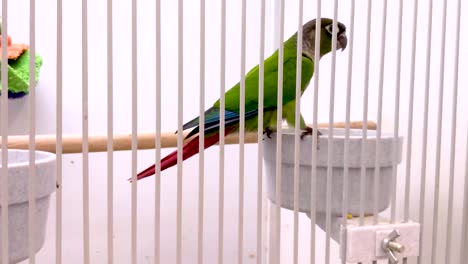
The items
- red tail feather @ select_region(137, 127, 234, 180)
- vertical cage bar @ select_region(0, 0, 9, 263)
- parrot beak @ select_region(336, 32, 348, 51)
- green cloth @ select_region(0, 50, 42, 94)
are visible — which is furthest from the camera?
green cloth @ select_region(0, 50, 42, 94)

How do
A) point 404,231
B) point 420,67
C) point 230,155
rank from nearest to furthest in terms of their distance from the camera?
point 404,231
point 420,67
point 230,155

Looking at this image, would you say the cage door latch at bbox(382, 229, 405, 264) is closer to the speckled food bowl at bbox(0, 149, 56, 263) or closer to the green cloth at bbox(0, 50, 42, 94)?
the speckled food bowl at bbox(0, 149, 56, 263)

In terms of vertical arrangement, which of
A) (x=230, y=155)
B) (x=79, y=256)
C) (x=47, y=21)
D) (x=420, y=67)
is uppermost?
(x=47, y=21)

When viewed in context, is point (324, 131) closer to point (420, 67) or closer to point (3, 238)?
point (420, 67)

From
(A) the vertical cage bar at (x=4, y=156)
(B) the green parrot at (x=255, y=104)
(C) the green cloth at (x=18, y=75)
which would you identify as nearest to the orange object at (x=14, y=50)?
(C) the green cloth at (x=18, y=75)

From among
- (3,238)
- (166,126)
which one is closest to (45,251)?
(166,126)

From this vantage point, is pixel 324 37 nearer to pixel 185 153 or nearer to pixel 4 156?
pixel 185 153

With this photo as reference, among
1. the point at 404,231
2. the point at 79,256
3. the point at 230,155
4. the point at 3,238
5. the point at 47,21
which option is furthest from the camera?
the point at 230,155

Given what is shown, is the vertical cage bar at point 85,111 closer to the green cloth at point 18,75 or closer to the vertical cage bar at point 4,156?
the vertical cage bar at point 4,156

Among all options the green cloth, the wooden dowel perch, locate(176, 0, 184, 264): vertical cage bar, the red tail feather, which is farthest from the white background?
locate(176, 0, 184, 264): vertical cage bar

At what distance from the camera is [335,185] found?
480mm

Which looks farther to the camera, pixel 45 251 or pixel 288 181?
pixel 45 251

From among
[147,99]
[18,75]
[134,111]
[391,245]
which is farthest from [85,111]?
[147,99]

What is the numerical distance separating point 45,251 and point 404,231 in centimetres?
79
